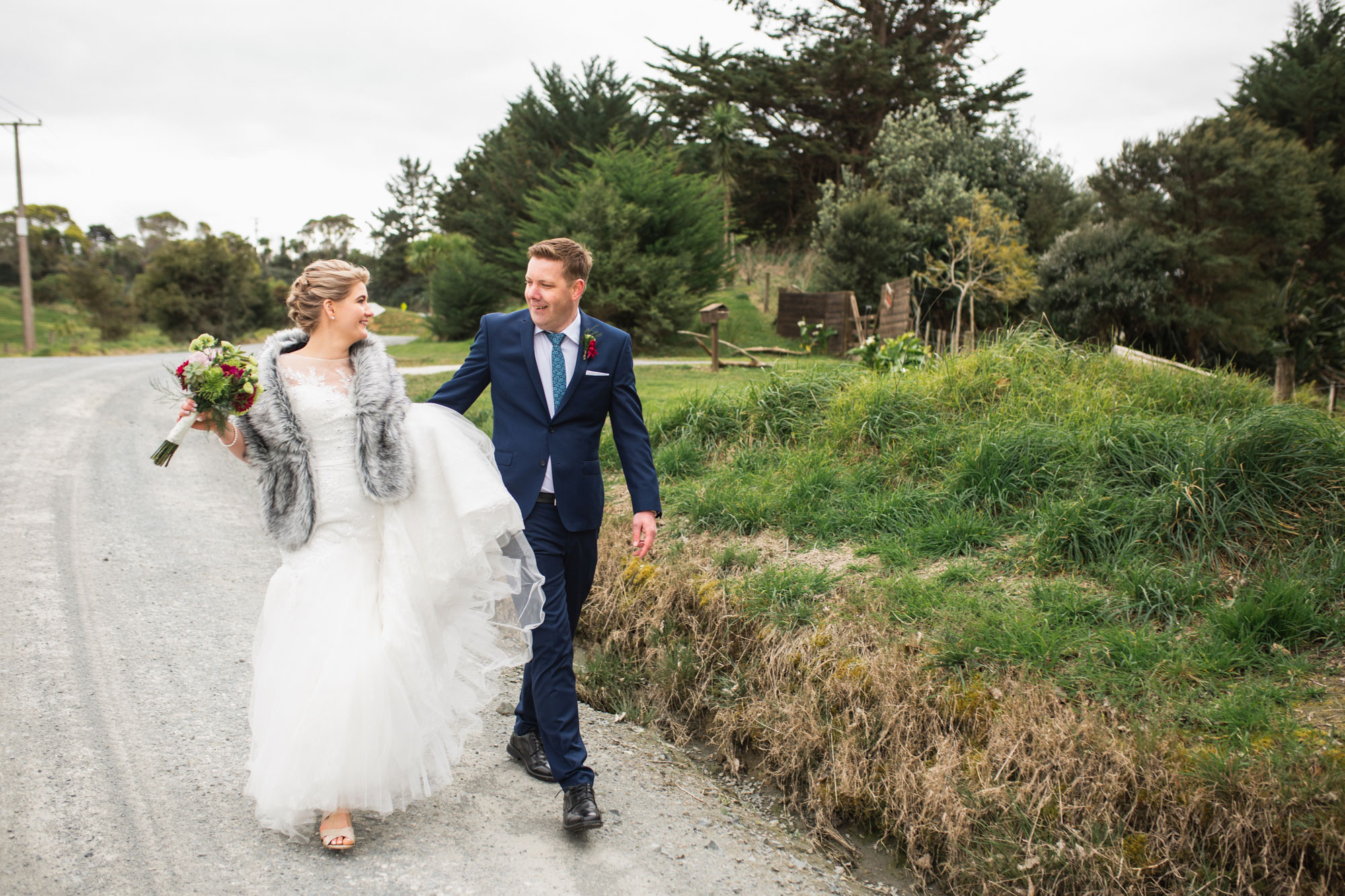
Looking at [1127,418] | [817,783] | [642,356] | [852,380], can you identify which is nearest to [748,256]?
[642,356]

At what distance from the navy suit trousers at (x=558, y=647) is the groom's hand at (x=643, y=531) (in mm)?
179

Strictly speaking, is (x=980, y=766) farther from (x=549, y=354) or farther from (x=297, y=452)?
(x=297, y=452)

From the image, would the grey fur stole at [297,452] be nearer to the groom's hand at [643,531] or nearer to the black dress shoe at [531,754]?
the groom's hand at [643,531]

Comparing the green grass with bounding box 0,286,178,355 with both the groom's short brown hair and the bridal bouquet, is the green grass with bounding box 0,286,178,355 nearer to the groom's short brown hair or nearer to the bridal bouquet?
the bridal bouquet

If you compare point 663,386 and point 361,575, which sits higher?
point 663,386

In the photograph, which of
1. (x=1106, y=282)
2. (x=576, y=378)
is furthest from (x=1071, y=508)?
(x=1106, y=282)

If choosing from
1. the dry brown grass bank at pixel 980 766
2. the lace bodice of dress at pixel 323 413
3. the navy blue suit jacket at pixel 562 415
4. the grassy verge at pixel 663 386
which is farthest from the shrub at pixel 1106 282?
the lace bodice of dress at pixel 323 413

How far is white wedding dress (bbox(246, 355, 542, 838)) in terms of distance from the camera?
9.32 feet

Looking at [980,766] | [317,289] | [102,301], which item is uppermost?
[102,301]

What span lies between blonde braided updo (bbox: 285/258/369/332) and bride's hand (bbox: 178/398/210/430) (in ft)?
1.69

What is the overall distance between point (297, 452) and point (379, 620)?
0.70m

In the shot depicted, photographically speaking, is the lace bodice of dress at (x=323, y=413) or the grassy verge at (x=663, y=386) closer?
the lace bodice of dress at (x=323, y=413)

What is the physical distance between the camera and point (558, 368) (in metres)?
3.50

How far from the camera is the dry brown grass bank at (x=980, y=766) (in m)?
2.70
